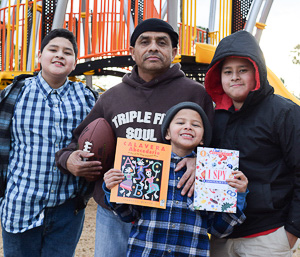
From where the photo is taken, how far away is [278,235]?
205 cm

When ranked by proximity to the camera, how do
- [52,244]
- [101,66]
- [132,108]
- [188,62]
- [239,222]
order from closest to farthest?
[239,222], [132,108], [52,244], [188,62], [101,66]

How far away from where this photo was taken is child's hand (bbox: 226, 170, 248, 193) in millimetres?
1969

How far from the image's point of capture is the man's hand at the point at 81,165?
7.73ft

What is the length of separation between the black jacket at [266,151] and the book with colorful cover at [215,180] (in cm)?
16

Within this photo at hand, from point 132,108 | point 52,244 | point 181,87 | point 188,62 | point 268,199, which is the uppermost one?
point 188,62

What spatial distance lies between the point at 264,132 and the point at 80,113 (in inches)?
57.0

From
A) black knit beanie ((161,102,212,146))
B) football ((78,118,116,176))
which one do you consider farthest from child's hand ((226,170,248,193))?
football ((78,118,116,176))

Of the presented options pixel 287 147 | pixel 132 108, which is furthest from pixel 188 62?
pixel 287 147

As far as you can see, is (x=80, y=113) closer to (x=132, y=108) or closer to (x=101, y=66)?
(x=132, y=108)

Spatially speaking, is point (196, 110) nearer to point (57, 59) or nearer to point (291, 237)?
point (291, 237)

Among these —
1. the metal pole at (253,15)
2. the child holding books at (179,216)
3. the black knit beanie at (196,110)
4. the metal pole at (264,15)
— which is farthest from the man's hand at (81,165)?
the metal pole at (264,15)

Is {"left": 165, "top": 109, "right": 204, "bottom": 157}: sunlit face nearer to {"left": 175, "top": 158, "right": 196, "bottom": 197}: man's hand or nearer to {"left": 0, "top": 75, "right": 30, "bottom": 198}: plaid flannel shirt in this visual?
{"left": 175, "top": 158, "right": 196, "bottom": 197}: man's hand

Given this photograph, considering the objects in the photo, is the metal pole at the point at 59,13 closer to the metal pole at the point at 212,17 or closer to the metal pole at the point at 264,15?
the metal pole at the point at 264,15

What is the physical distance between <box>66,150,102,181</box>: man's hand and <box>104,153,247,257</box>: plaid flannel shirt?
38cm
